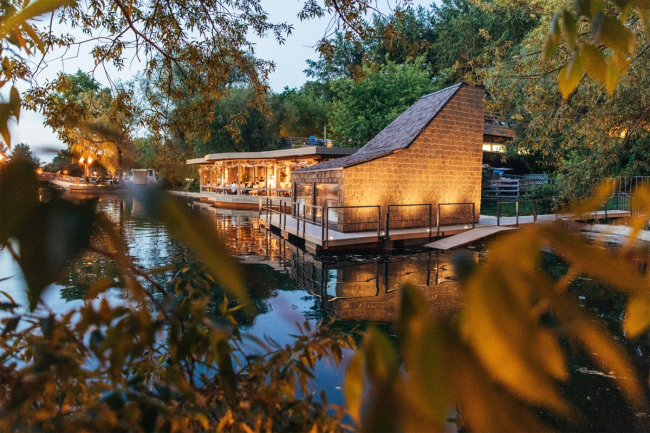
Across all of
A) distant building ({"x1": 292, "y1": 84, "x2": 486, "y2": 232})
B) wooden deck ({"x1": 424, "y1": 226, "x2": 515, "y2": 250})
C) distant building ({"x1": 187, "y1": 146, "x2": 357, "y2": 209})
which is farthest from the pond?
distant building ({"x1": 187, "y1": 146, "x2": 357, "y2": 209})

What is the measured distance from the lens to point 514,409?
23 centimetres

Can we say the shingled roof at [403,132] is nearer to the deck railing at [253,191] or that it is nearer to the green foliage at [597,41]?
the deck railing at [253,191]

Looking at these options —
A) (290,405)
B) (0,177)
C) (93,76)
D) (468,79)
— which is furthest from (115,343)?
(468,79)

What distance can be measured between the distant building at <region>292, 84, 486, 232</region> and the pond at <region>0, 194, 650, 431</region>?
202 cm

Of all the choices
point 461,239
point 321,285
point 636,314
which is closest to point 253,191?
point 461,239

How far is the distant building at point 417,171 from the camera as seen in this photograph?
11.1m

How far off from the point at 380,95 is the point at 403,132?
9690mm

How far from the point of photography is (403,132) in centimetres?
1257

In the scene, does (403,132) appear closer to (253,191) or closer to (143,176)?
(143,176)

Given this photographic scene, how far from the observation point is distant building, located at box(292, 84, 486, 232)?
36.3 ft

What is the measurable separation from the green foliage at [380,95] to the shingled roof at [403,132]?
24.9 ft

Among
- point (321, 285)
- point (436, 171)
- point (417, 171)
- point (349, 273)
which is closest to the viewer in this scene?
point (321, 285)

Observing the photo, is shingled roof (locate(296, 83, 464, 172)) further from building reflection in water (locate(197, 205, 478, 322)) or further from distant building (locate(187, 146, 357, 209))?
distant building (locate(187, 146, 357, 209))

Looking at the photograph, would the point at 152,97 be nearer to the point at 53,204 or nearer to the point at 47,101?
the point at 47,101
